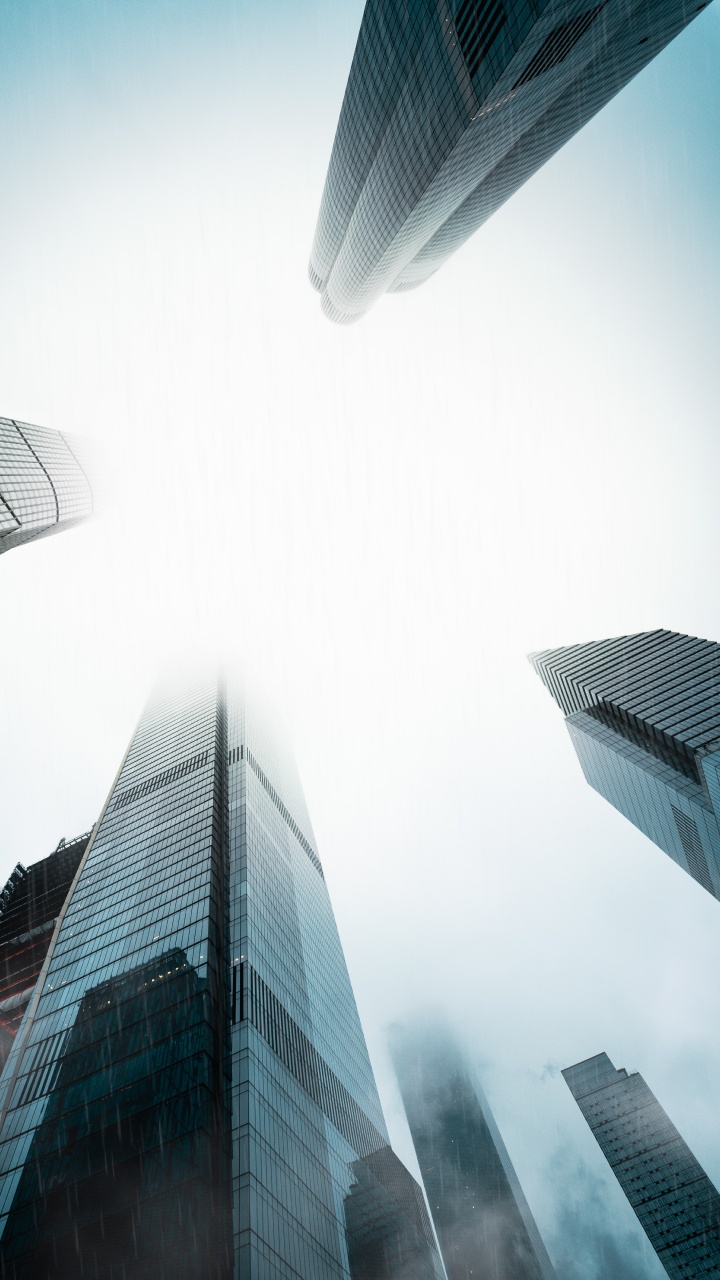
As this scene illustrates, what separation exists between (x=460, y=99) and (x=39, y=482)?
212ft

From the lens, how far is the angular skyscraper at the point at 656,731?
85.8 m

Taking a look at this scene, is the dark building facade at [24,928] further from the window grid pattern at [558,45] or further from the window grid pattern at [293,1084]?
the window grid pattern at [558,45]

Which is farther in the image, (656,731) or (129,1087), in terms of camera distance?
(656,731)

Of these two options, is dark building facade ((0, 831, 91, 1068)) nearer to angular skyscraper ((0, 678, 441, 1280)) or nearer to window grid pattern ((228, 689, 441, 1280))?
angular skyscraper ((0, 678, 441, 1280))

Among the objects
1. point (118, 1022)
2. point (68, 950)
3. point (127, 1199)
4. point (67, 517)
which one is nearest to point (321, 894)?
point (68, 950)

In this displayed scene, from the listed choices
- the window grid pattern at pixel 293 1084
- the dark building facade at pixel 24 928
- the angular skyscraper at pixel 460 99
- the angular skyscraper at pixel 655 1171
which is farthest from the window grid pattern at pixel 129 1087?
the angular skyscraper at pixel 655 1171

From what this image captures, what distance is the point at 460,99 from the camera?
6619 centimetres

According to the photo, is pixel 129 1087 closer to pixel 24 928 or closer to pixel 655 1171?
pixel 24 928

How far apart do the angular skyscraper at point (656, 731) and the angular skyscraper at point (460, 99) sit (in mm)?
79462

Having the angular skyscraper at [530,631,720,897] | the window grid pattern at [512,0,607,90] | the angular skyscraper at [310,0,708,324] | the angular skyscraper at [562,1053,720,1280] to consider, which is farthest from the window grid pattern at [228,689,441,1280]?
the angular skyscraper at [562,1053,720,1280]

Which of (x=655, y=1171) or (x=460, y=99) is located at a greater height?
(x=460, y=99)

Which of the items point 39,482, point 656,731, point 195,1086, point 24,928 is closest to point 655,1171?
point 656,731

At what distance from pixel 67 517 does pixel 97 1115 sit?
235 ft

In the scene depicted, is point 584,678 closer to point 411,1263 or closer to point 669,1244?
point 411,1263
